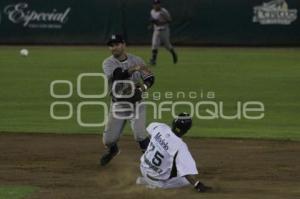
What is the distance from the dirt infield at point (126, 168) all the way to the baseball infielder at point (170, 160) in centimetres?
17

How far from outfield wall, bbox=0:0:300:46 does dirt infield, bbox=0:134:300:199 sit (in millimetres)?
25388

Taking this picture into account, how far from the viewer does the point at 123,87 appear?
1159 cm

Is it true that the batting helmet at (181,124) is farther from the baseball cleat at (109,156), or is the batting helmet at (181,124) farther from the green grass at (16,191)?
the baseball cleat at (109,156)

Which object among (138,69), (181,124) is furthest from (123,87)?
(181,124)

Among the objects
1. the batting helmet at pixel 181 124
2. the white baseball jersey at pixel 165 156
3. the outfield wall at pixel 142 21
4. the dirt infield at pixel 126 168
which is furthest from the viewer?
the outfield wall at pixel 142 21

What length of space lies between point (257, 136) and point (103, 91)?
7.74m

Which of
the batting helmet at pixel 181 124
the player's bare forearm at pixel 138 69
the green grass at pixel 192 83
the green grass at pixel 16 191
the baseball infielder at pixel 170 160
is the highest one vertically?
the player's bare forearm at pixel 138 69

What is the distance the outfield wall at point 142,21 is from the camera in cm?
3969

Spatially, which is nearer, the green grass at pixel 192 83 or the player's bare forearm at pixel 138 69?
the player's bare forearm at pixel 138 69

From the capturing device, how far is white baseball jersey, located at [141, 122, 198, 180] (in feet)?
31.9

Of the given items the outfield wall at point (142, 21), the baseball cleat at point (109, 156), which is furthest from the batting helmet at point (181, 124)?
the outfield wall at point (142, 21)

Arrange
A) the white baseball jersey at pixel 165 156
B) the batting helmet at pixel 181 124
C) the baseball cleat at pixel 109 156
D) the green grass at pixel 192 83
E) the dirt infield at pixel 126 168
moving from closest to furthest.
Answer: the white baseball jersey at pixel 165 156 < the batting helmet at pixel 181 124 < the dirt infield at pixel 126 168 < the baseball cleat at pixel 109 156 < the green grass at pixel 192 83

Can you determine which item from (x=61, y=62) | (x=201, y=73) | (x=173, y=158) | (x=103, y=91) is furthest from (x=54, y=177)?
(x=61, y=62)

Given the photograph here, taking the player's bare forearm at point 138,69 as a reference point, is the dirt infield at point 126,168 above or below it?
below
